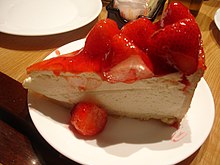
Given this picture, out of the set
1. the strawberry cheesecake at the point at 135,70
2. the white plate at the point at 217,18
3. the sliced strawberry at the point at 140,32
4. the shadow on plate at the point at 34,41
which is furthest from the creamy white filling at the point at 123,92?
the white plate at the point at 217,18

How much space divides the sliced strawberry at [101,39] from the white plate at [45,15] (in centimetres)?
39

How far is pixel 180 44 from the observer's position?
704 mm

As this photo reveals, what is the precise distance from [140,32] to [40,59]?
48 centimetres

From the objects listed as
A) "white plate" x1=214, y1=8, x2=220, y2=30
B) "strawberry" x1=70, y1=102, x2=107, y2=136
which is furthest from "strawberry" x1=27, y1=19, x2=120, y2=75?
"white plate" x1=214, y1=8, x2=220, y2=30

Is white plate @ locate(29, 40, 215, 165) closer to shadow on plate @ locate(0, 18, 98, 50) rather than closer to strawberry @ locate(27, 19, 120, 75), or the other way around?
strawberry @ locate(27, 19, 120, 75)

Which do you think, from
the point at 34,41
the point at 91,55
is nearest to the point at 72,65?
the point at 91,55

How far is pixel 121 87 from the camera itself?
82 centimetres

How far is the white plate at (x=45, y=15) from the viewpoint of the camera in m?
1.14

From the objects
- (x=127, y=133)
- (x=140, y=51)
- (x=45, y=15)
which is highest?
(x=140, y=51)

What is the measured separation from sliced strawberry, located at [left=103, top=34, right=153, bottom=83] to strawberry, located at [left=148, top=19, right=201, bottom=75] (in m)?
0.04

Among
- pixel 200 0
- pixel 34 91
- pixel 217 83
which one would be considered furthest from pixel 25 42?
pixel 200 0

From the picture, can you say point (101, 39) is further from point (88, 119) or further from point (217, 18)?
point (217, 18)

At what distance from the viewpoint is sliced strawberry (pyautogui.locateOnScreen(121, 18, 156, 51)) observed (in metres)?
0.78

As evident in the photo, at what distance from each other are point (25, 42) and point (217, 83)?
0.78m
